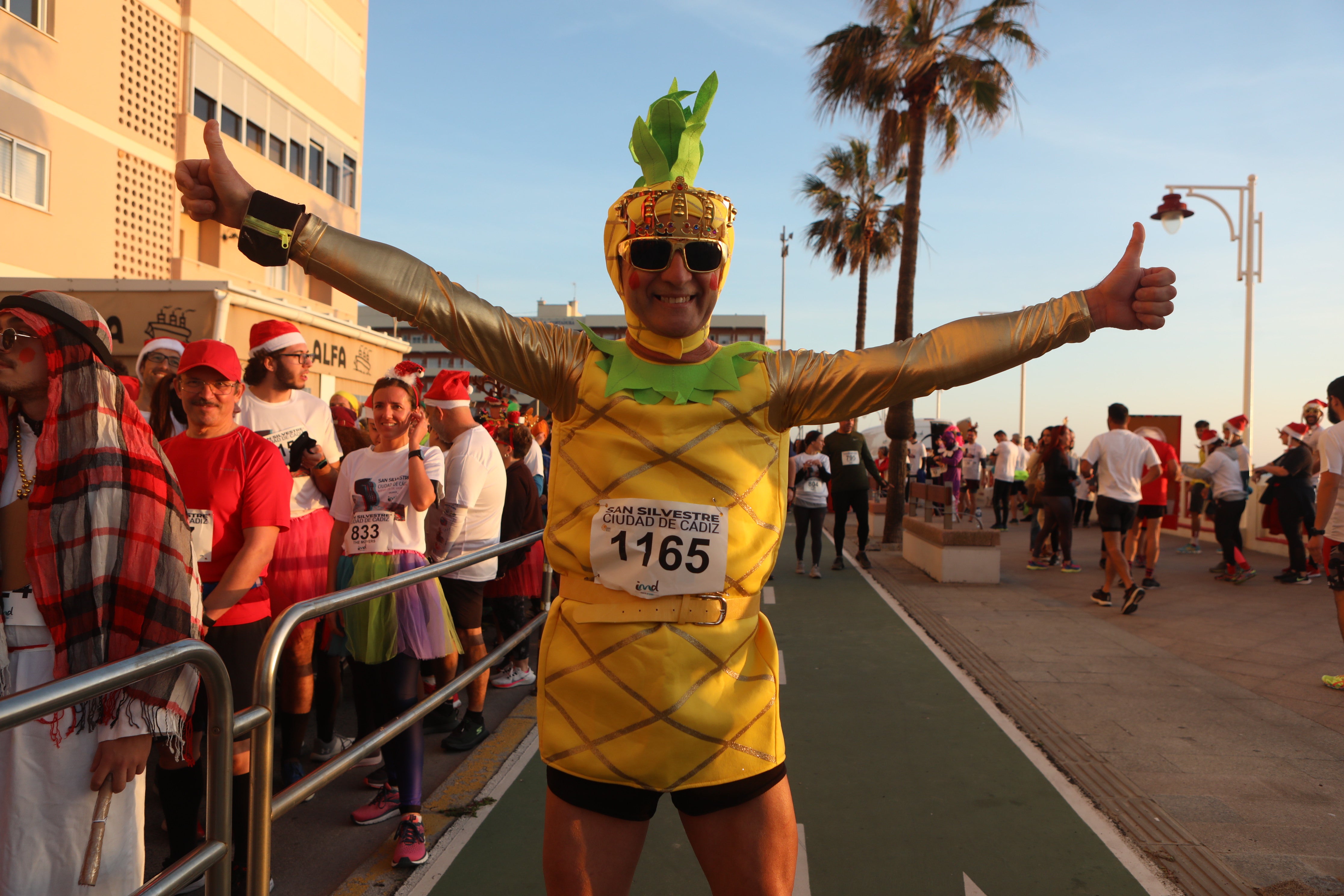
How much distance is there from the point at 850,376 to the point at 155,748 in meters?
3.64

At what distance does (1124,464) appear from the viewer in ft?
30.1

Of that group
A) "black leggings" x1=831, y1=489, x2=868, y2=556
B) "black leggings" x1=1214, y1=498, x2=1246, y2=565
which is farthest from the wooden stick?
"black leggings" x1=1214, y1=498, x2=1246, y2=565

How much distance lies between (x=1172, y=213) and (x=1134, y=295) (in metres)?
14.2

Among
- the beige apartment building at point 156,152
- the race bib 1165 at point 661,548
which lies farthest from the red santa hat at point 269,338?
the beige apartment building at point 156,152

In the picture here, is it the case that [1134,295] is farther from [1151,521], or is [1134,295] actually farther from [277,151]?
[277,151]

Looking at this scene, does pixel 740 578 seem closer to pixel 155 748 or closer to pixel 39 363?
pixel 39 363

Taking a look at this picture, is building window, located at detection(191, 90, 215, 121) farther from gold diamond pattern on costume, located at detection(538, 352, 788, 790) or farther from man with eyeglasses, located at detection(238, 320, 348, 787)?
gold diamond pattern on costume, located at detection(538, 352, 788, 790)

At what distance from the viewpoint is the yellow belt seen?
6.51 ft

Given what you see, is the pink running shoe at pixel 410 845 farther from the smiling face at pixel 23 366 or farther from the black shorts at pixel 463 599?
the smiling face at pixel 23 366

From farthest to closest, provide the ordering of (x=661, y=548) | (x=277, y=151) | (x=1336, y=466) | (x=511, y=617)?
(x=277, y=151) < (x=1336, y=466) < (x=511, y=617) < (x=661, y=548)

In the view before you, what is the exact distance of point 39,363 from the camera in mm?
2199

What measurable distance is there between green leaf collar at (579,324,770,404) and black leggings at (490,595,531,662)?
3674 millimetres

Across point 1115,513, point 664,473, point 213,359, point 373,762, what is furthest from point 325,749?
point 1115,513

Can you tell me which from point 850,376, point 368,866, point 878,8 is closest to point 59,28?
point 878,8
